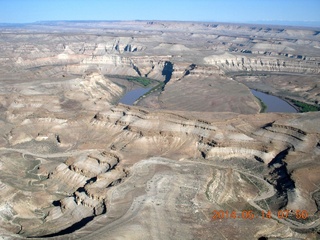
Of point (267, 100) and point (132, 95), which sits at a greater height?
point (267, 100)

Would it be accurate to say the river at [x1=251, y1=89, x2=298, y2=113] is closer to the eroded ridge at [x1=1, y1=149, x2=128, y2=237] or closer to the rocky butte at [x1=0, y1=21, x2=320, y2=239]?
the rocky butte at [x1=0, y1=21, x2=320, y2=239]

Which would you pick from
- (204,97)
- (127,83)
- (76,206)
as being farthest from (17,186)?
(127,83)

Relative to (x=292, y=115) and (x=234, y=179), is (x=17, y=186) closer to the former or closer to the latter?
(x=234, y=179)

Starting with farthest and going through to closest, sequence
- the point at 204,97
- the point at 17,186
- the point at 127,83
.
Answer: the point at 127,83 → the point at 204,97 → the point at 17,186

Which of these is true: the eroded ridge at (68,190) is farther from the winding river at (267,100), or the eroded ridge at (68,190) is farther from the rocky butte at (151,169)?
the winding river at (267,100)
